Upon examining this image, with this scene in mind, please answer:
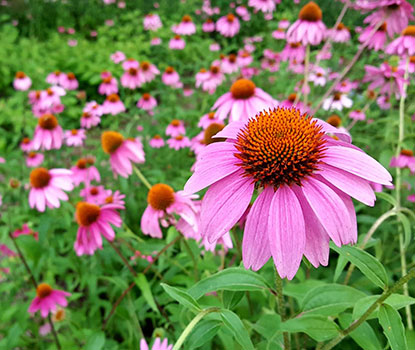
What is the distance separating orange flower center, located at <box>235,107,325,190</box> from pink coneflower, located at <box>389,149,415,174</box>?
3.19 feet

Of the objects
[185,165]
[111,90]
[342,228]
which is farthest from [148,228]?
[111,90]

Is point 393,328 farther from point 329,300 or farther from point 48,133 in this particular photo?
point 48,133

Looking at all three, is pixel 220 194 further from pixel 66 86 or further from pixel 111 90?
pixel 66 86

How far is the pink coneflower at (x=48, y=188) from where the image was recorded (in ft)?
5.11

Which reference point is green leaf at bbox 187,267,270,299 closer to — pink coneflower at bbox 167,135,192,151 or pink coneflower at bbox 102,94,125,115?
pink coneflower at bbox 167,135,192,151

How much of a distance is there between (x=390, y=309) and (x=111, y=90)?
273 cm

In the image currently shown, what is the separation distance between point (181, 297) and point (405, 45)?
5.06 ft

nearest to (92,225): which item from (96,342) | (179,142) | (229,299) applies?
(96,342)

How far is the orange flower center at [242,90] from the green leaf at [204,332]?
0.99 metres

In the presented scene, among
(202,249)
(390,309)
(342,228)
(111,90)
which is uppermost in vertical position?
(342,228)

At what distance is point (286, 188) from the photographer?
0.61m

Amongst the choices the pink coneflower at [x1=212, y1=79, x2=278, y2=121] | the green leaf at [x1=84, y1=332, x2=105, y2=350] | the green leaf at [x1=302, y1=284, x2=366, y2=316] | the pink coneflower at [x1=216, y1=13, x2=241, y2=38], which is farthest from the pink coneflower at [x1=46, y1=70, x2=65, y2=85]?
the green leaf at [x1=302, y1=284, x2=366, y2=316]

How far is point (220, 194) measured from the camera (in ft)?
2.06

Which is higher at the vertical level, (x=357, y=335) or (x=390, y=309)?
(x=390, y=309)
